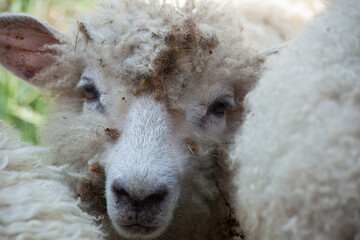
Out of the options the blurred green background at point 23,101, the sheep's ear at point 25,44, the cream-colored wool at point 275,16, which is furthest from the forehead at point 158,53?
the cream-colored wool at point 275,16

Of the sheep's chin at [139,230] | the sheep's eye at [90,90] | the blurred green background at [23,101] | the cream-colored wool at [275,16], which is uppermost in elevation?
the cream-colored wool at [275,16]

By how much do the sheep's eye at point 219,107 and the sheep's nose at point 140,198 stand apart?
655 mm

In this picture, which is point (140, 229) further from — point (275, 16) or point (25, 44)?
point (275, 16)

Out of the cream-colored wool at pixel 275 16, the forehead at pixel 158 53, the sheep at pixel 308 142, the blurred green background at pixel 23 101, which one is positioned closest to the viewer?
the sheep at pixel 308 142

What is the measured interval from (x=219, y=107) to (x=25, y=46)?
4.22ft

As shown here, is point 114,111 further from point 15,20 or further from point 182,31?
point 15,20

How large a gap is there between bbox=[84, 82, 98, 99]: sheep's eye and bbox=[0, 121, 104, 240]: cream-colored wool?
52 cm

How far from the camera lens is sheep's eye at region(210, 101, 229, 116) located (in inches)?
89.1

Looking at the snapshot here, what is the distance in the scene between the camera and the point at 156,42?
6.63 ft

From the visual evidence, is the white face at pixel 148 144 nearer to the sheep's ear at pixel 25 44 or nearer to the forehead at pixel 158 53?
the forehead at pixel 158 53

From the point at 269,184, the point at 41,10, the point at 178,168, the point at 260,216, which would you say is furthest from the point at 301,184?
the point at 41,10

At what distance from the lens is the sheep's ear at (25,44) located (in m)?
2.45

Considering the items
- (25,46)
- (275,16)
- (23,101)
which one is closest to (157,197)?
(25,46)

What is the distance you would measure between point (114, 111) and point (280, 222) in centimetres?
114
